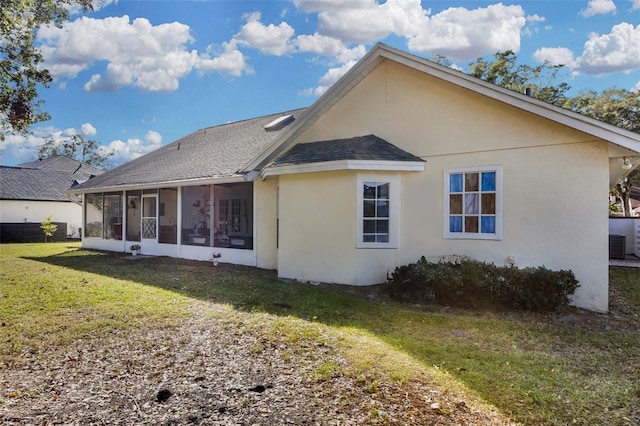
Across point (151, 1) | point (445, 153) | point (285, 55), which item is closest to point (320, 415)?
point (445, 153)

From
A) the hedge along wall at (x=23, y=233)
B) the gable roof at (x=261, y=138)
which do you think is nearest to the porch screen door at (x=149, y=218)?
the gable roof at (x=261, y=138)

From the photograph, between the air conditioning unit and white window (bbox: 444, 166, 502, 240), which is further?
the air conditioning unit

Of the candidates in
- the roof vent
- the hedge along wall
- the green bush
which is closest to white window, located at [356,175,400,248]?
the green bush

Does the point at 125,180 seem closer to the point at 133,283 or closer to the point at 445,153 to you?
the point at 133,283

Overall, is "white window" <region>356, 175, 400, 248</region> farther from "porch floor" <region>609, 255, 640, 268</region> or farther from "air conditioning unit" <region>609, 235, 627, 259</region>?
"air conditioning unit" <region>609, 235, 627, 259</region>

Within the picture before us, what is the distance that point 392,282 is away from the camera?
812 cm

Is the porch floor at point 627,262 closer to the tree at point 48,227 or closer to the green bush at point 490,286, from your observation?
the green bush at point 490,286

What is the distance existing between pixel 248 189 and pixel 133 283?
6594mm

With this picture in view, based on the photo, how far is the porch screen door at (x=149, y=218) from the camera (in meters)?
15.6

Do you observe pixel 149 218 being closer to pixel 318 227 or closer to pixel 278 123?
pixel 278 123

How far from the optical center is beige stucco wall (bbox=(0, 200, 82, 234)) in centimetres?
2472

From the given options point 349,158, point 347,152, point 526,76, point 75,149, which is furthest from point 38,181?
point 526,76

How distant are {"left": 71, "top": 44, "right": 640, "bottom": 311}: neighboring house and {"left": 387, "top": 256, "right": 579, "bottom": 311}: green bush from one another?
0.95 metres

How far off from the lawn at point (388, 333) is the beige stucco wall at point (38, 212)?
18850 mm
